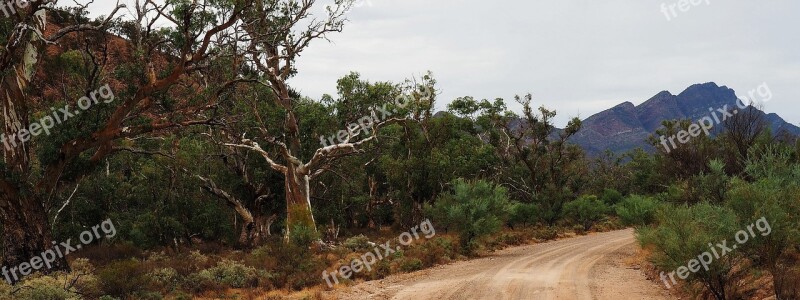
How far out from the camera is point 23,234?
14.0m

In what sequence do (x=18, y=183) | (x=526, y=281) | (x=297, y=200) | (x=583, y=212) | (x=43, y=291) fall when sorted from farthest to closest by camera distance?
(x=583, y=212), (x=297, y=200), (x=526, y=281), (x=18, y=183), (x=43, y=291)

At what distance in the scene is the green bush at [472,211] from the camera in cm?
A: 2352

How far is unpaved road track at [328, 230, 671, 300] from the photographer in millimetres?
13211

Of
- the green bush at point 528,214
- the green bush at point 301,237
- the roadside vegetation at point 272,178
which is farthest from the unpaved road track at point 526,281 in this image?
the green bush at point 528,214

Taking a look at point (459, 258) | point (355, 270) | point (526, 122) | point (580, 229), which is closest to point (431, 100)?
point (526, 122)

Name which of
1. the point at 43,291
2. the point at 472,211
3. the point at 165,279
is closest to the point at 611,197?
the point at 472,211

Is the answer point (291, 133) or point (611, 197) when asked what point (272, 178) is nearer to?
point (291, 133)

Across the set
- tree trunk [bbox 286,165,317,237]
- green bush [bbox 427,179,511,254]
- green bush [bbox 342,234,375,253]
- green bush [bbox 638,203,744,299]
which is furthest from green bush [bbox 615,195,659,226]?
green bush [bbox 638,203,744,299]

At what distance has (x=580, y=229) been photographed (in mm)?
36250

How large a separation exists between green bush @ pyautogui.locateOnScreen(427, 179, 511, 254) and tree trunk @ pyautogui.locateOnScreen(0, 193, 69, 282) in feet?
49.6

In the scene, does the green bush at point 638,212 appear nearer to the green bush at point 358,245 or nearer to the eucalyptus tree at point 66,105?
the green bush at point 358,245

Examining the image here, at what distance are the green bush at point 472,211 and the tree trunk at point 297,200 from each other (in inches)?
228

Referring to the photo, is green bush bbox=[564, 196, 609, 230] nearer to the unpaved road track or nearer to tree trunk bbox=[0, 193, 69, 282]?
the unpaved road track

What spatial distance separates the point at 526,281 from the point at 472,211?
28.6 ft
